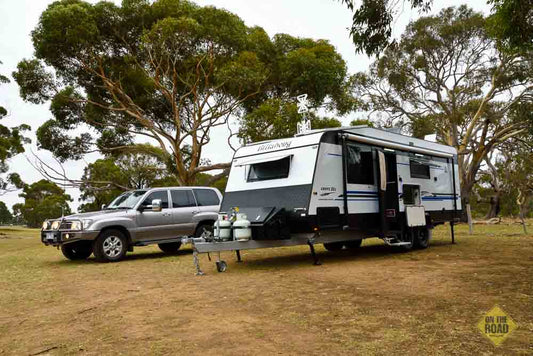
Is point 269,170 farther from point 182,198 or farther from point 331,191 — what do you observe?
point 182,198

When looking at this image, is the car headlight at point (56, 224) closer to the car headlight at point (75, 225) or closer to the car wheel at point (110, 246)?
the car headlight at point (75, 225)

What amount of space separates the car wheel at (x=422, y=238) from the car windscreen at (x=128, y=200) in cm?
696

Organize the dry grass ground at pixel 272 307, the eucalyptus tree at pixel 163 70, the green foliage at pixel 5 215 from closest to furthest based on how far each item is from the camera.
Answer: the dry grass ground at pixel 272 307 < the eucalyptus tree at pixel 163 70 < the green foliage at pixel 5 215

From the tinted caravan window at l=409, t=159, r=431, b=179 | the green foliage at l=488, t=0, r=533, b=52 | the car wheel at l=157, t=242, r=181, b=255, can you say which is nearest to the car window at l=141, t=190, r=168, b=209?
the car wheel at l=157, t=242, r=181, b=255

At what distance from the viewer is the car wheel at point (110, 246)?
→ 10.9 m

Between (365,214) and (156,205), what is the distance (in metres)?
4.62

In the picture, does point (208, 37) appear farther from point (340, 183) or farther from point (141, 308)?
point (141, 308)

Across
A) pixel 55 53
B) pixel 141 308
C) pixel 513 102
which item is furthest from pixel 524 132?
pixel 141 308

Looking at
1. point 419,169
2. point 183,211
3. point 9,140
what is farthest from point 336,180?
point 9,140

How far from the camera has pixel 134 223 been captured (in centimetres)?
1145

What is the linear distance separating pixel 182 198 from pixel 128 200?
137 centimetres

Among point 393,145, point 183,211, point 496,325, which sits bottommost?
point 496,325

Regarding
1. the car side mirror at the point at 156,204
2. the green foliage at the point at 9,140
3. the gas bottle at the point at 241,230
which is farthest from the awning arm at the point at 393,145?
the green foliage at the point at 9,140

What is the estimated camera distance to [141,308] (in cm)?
592
